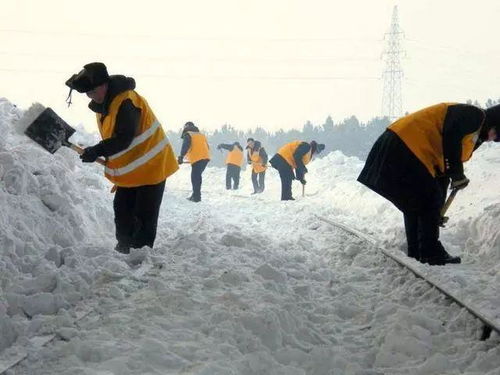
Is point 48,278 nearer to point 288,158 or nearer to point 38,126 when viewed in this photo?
point 38,126

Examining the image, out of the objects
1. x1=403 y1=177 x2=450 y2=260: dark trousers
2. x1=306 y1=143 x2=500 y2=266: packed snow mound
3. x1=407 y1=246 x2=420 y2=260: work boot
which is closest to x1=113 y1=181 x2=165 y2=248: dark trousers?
x1=403 y1=177 x2=450 y2=260: dark trousers

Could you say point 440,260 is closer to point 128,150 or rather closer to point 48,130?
point 128,150

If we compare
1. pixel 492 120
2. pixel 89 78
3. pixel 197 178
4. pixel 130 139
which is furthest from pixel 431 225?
pixel 197 178

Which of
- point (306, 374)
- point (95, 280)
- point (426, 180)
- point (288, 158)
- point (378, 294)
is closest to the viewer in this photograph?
point (306, 374)

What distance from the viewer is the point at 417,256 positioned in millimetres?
4836

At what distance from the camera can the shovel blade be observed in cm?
441

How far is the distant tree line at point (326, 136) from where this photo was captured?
7138 centimetres

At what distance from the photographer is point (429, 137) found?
4410mm

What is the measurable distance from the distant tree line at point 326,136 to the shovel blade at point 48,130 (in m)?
58.9

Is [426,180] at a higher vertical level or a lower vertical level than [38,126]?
lower

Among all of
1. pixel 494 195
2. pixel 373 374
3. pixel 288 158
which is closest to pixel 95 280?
pixel 373 374

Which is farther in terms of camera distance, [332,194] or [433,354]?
[332,194]

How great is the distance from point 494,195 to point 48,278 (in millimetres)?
6751

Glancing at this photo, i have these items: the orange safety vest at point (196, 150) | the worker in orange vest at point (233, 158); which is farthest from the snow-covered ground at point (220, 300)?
the worker in orange vest at point (233, 158)
